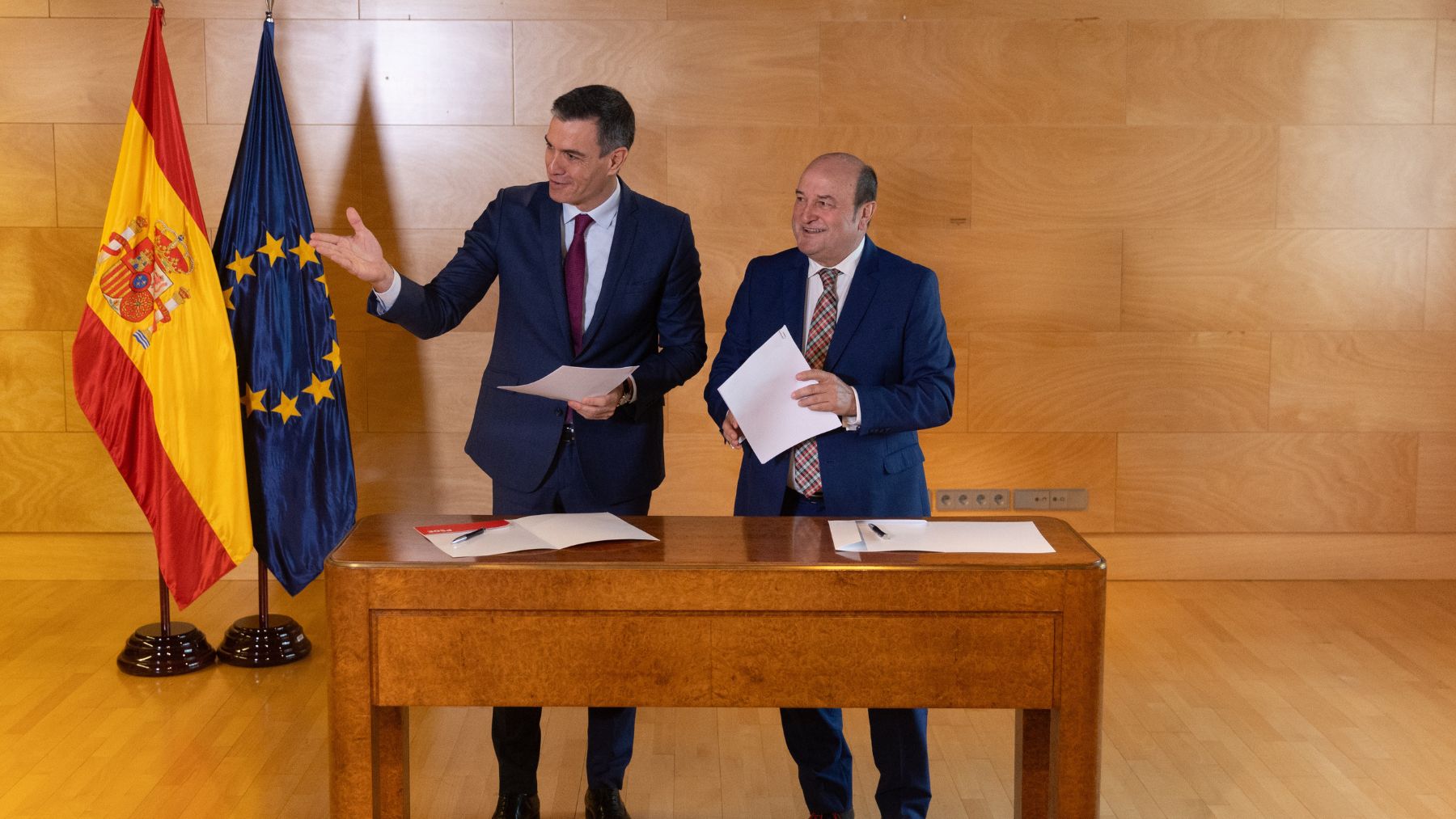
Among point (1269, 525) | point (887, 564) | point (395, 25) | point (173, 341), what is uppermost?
point (395, 25)

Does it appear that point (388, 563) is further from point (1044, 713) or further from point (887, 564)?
point (1044, 713)

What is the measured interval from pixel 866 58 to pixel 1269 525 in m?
2.49

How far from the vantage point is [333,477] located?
4309 millimetres

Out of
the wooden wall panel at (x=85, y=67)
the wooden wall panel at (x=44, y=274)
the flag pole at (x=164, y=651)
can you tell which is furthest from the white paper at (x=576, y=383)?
the wooden wall panel at (x=44, y=274)

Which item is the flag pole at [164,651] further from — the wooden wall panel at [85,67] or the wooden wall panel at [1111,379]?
the wooden wall panel at [1111,379]

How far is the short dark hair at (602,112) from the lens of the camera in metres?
3.08

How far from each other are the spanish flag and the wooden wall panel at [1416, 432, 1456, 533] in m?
4.50

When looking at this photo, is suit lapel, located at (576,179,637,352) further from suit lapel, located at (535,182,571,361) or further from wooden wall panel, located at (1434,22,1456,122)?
wooden wall panel, located at (1434,22,1456,122)

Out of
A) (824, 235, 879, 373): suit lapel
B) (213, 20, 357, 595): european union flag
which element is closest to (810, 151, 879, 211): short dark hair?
(824, 235, 879, 373): suit lapel

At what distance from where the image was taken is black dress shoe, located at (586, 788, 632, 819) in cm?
319

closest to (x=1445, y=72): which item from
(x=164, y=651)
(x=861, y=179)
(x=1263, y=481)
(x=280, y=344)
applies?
(x=1263, y=481)

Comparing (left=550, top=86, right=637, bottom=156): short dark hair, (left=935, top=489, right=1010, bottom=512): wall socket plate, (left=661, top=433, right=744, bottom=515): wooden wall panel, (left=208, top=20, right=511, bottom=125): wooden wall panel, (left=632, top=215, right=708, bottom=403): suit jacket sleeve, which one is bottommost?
(left=935, top=489, right=1010, bottom=512): wall socket plate

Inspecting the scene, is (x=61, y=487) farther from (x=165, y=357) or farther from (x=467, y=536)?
(x=467, y=536)

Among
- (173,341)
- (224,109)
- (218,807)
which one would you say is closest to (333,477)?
(173,341)
